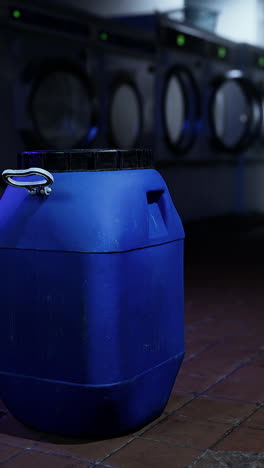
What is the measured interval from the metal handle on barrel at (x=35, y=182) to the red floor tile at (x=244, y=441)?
1007 mm

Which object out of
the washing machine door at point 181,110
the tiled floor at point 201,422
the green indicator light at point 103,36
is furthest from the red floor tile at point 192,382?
the washing machine door at point 181,110

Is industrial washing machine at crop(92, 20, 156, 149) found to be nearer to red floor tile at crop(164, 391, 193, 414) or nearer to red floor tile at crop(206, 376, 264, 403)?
red floor tile at crop(206, 376, 264, 403)

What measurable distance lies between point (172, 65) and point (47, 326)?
6.63m

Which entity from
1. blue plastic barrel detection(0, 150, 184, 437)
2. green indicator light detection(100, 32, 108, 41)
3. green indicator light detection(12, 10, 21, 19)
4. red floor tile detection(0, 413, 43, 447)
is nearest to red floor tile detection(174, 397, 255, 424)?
blue plastic barrel detection(0, 150, 184, 437)

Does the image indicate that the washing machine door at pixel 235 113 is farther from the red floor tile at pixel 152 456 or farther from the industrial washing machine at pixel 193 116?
the red floor tile at pixel 152 456

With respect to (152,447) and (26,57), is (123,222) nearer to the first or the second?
(152,447)

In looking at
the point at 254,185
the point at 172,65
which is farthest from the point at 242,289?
the point at 254,185

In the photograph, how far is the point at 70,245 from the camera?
217 centimetres

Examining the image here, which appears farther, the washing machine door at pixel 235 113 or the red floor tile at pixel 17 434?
the washing machine door at pixel 235 113

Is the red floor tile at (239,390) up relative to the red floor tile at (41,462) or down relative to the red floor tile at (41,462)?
down

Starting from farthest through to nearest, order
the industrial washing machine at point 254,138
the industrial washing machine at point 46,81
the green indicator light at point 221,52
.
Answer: the industrial washing machine at point 254,138
the green indicator light at point 221,52
the industrial washing machine at point 46,81

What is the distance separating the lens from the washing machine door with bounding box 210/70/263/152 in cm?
952

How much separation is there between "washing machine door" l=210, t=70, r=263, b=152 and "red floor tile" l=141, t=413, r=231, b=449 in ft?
23.5

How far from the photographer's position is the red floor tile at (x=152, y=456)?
216 cm
